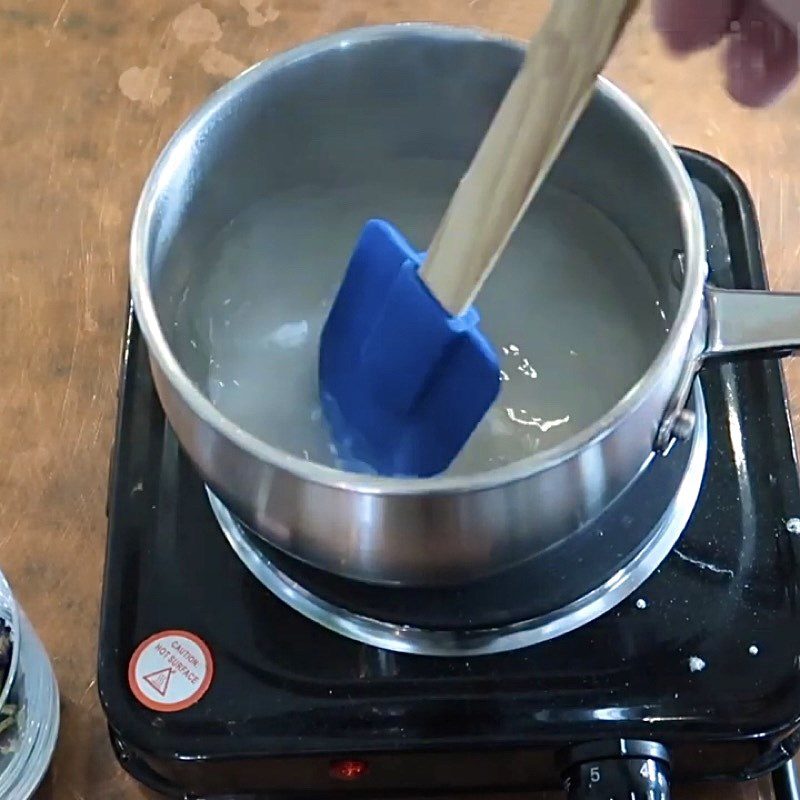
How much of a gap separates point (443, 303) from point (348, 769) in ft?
0.72

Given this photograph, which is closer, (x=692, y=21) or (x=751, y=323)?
(x=751, y=323)

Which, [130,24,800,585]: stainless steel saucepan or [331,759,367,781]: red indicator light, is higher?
[130,24,800,585]: stainless steel saucepan

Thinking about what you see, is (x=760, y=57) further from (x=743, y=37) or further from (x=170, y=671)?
(x=170, y=671)

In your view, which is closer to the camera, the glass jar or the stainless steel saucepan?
the stainless steel saucepan

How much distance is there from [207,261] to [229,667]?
9.1 inches

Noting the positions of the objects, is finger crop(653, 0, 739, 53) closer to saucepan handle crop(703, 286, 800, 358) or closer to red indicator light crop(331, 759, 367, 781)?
saucepan handle crop(703, 286, 800, 358)

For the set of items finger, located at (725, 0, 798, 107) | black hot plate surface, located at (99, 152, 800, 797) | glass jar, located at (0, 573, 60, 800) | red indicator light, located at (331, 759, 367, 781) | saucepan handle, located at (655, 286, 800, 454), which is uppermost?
finger, located at (725, 0, 798, 107)

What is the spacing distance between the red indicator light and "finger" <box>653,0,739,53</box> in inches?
16.2

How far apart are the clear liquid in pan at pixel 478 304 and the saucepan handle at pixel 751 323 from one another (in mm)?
119

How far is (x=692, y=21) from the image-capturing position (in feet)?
2.06

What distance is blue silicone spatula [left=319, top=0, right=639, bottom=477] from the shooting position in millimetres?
483

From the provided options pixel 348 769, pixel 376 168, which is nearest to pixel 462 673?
pixel 348 769

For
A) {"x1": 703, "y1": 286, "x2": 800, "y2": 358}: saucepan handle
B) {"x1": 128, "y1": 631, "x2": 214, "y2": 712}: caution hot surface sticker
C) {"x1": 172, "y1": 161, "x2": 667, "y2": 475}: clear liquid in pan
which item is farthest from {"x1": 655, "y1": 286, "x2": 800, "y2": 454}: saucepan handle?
{"x1": 128, "y1": 631, "x2": 214, "y2": 712}: caution hot surface sticker

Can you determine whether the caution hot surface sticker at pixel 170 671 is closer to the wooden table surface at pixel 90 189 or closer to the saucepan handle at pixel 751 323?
the wooden table surface at pixel 90 189
